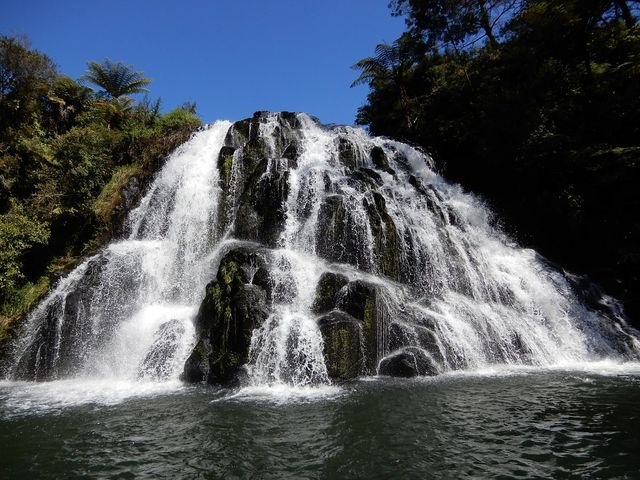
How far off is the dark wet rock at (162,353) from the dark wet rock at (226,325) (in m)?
0.59

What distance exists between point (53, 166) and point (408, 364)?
1818 centimetres

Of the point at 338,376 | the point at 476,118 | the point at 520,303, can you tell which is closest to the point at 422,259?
the point at 520,303

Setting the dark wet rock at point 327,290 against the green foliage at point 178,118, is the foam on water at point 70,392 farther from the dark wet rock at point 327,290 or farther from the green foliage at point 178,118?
the green foliage at point 178,118

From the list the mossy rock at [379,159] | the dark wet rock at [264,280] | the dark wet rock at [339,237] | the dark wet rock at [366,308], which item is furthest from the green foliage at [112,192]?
the dark wet rock at [366,308]

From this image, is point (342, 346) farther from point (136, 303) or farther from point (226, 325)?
point (136, 303)

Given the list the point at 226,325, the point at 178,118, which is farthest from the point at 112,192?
the point at 226,325

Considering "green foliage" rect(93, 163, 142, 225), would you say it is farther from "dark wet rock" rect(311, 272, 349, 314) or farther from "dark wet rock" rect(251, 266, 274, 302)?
"dark wet rock" rect(311, 272, 349, 314)

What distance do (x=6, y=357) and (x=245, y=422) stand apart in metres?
9.62

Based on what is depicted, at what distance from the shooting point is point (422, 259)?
13.7 meters

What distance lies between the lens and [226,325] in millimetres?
10445

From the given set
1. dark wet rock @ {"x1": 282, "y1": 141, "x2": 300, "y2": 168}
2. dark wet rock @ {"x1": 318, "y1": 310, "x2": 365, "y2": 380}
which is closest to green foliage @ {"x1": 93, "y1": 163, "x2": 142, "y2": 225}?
dark wet rock @ {"x1": 282, "y1": 141, "x2": 300, "y2": 168}

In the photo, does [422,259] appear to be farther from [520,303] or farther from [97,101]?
[97,101]

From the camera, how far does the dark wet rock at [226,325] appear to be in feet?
32.3

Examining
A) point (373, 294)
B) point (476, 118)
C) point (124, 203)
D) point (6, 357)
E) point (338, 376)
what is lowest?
point (338, 376)
